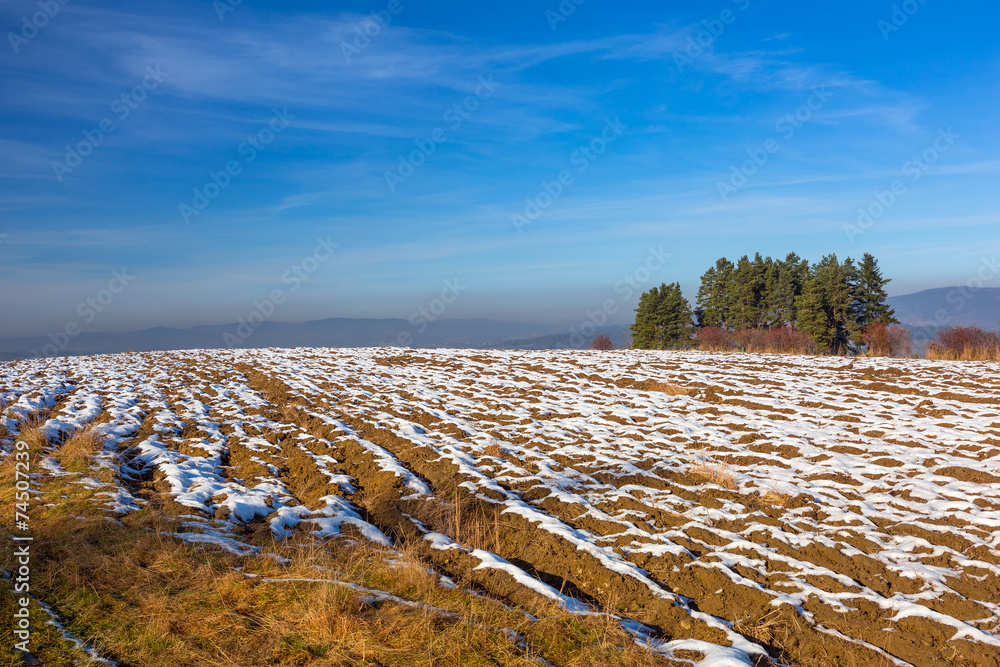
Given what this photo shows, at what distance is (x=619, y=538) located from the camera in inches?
239

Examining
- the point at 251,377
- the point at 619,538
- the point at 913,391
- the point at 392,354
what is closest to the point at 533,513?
the point at 619,538

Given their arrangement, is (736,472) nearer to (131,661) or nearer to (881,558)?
(881,558)

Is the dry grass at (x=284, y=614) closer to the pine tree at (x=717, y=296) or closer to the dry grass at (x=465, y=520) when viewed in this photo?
the dry grass at (x=465, y=520)

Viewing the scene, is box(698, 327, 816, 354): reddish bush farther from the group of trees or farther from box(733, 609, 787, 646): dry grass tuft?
box(733, 609, 787, 646): dry grass tuft

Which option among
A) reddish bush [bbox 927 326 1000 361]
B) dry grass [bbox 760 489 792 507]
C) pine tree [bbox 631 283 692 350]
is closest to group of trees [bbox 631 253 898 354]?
pine tree [bbox 631 283 692 350]

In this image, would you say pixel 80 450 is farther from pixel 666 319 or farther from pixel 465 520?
pixel 666 319

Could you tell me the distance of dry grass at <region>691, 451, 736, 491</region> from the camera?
24.9 ft

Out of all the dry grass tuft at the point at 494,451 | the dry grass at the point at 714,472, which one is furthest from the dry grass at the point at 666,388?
the dry grass tuft at the point at 494,451

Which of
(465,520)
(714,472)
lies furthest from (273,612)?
(714,472)

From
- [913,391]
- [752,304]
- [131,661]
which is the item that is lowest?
[131,661]

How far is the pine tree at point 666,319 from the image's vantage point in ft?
197

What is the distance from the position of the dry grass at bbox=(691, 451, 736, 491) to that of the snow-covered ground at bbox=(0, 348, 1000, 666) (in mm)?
35

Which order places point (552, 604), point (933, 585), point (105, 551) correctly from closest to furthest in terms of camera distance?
point (552, 604), point (933, 585), point (105, 551)

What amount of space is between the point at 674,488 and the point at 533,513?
7.50ft
